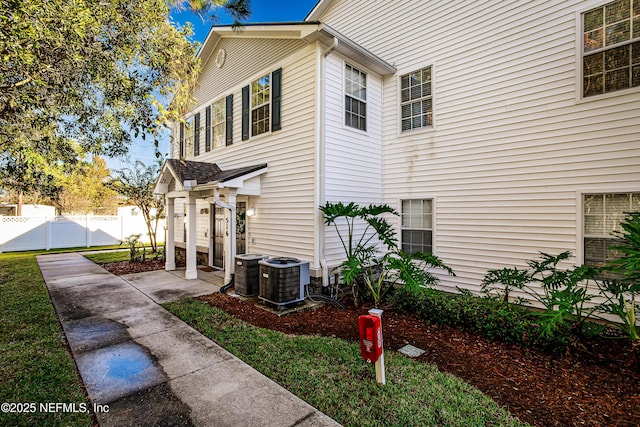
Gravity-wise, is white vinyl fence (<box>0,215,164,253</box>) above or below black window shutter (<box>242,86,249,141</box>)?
below

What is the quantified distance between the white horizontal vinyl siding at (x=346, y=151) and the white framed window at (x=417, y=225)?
2.78 feet

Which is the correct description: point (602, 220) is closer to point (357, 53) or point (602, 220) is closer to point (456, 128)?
point (456, 128)

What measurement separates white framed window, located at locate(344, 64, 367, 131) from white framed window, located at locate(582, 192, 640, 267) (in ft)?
15.8

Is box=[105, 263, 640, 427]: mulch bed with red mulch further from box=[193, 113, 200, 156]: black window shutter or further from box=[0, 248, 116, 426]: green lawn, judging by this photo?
box=[193, 113, 200, 156]: black window shutter

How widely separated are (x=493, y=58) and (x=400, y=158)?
9.37 feet

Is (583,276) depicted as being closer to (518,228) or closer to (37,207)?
(518,228)

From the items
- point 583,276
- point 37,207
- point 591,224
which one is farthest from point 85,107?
point 37,207

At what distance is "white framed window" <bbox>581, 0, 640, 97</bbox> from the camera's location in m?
4.93

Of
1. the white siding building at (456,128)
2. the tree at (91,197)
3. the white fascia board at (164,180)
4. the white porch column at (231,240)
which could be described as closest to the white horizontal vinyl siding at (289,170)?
the white siding building at (456,128)

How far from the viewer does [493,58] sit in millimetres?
6234

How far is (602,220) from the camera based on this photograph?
201 inches

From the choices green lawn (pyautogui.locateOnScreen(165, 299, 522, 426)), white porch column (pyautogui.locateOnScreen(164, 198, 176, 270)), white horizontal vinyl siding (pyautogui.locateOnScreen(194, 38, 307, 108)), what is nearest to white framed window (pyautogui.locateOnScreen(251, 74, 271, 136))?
white horizontal vinyl siding (pyautogui.locateOnScreen(194, 38, 307, 108))

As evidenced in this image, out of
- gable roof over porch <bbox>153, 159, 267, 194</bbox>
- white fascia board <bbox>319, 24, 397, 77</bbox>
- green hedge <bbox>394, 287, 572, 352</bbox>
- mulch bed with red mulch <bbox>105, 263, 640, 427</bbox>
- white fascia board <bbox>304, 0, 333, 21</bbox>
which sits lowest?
mulch bed with red mulch <bbox>105, 263, 640, 427</bbox>

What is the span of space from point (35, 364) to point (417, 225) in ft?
24.1
